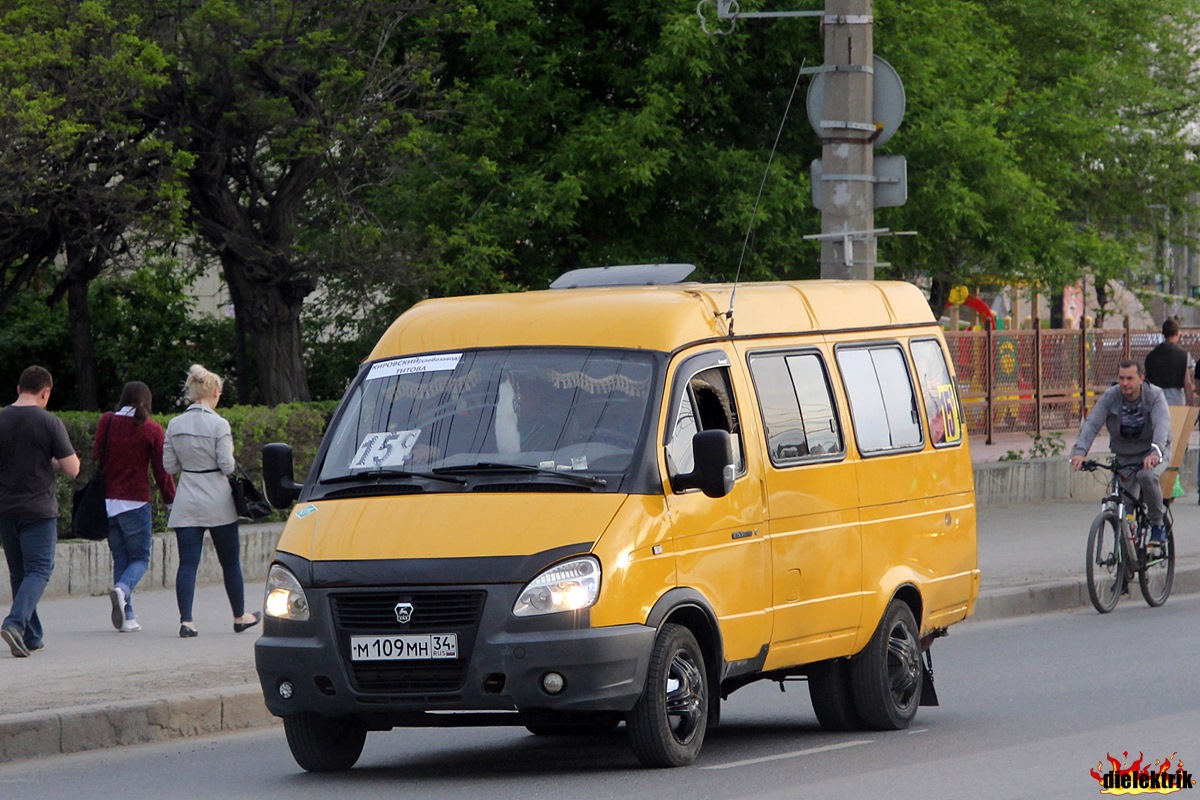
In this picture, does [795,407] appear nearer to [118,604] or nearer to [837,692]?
[837,692]

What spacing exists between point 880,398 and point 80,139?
10.5m

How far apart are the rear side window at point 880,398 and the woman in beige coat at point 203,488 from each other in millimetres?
4750

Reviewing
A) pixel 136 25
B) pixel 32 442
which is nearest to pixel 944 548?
pixel 32 442

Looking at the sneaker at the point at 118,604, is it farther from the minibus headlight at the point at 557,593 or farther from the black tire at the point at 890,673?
the minibus headlight at the point at 557,593

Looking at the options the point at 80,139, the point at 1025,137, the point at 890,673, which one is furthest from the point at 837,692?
the point at 1025,137

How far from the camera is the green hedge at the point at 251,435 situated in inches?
650

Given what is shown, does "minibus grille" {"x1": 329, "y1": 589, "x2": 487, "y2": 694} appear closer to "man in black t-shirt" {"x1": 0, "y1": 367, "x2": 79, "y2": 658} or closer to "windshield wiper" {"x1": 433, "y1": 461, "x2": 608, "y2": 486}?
"windshield wiper" {"x1": 433, "y1": 461, "x2": 608, "y2": 486}

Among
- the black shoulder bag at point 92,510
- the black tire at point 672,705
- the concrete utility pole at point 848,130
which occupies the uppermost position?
the concrete utility pole at point 848,130

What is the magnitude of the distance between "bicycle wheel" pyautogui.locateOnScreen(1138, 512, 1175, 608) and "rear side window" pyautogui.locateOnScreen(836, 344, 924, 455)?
5548 mm

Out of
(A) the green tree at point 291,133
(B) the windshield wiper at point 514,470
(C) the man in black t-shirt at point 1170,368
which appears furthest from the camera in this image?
(C) the man in black t-shirt at point 1170,368

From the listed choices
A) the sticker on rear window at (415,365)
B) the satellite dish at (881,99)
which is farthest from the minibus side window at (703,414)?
the satellite dish at (881,99)

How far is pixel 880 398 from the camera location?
33.0 ft

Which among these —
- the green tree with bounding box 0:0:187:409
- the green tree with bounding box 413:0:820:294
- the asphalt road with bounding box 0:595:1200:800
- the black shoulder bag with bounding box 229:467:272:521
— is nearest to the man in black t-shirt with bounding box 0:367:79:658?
the black shoulder bag with bounding box 229:467:272:521

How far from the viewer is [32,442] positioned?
39.7 ft
